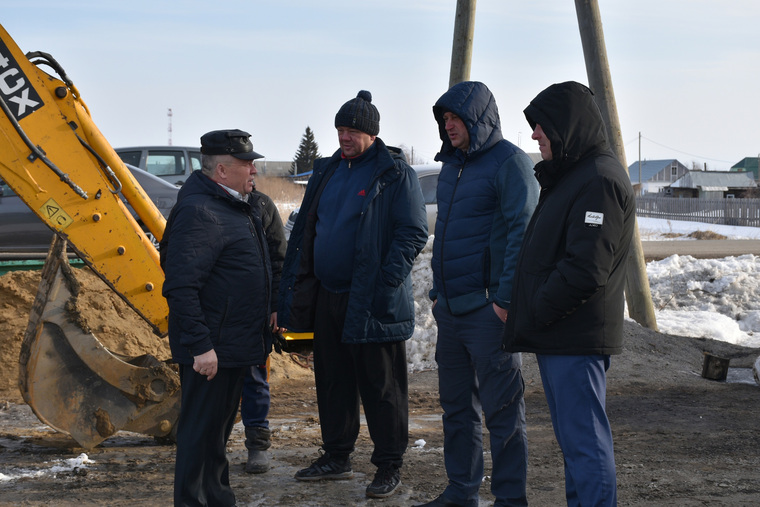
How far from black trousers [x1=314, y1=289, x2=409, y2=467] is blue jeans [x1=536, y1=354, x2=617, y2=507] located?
55.1 inches

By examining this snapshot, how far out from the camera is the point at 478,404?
446cm

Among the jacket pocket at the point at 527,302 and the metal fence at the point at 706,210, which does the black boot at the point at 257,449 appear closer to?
the jacket pocket at the point at 527,302

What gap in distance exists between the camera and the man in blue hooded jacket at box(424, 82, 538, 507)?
164 inches

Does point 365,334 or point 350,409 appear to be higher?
point 365,334

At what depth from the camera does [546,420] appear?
663 cm

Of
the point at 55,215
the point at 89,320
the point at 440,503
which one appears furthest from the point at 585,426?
the point at 89,320

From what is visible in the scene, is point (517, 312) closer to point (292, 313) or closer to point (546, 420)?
point (292, 313)

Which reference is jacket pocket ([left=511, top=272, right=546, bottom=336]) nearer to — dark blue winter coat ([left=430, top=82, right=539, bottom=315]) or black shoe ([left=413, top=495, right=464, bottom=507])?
dark blue winter coat ([left=430, top=82, right=539, bottom=315])

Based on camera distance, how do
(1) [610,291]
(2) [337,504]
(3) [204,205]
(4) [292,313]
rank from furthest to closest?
(4) [292,313] < (2) [337,504] < (3) [204,205] < (1) [610,291]

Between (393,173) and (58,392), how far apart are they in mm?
2518

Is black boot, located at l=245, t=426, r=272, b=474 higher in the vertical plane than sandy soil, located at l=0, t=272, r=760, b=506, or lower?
higher

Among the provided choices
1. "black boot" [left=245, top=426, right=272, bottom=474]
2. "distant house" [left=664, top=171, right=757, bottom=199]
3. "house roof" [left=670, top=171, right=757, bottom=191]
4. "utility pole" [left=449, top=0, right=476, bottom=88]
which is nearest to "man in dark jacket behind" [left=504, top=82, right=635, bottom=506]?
"black boot" [left=245, top=426, right=272, bottom=474]

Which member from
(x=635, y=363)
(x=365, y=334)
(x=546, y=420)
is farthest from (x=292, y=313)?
(x=635, y=363)

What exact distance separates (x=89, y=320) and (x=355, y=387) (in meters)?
3.94
